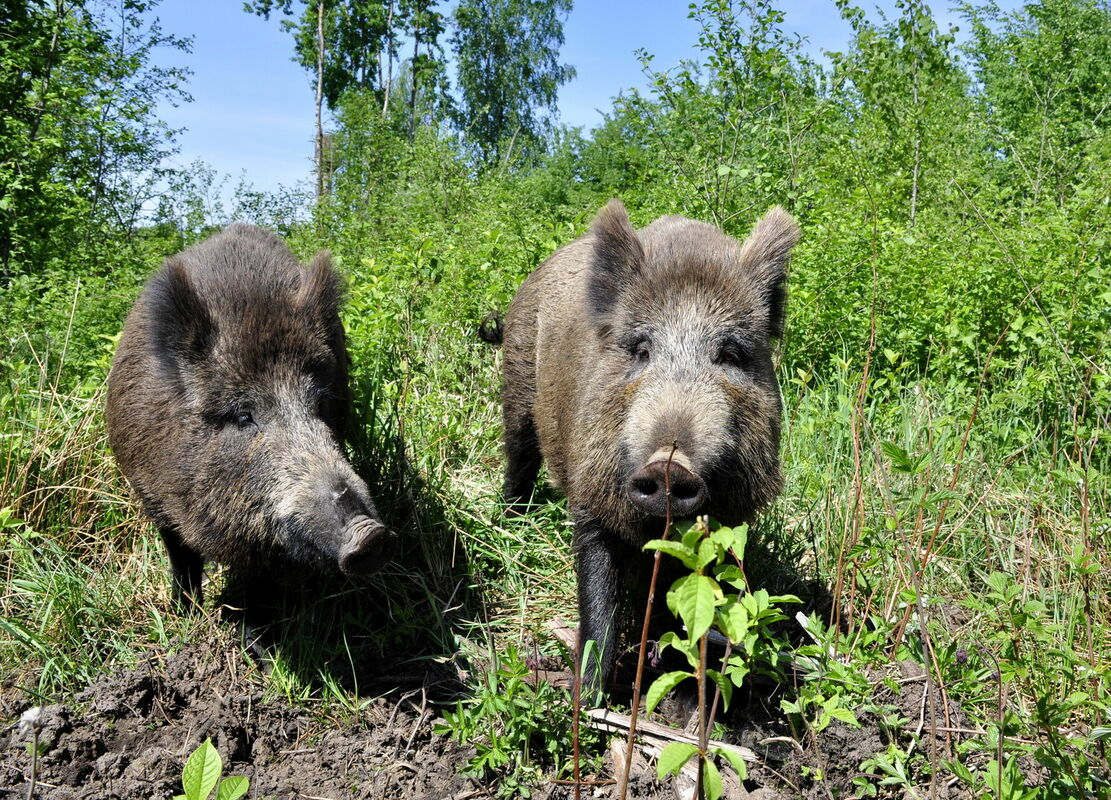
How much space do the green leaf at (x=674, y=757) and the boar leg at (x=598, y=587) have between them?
5.84ft

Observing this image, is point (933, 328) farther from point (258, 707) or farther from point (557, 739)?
point (258, 707)

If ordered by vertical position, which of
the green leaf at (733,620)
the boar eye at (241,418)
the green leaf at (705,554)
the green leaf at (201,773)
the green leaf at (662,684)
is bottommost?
the green leaf at (201,773)

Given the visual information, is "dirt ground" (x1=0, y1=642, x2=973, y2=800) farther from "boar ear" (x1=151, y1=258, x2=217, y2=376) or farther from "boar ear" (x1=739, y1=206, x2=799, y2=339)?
"boar ear" (x1=739, y1=206, x2=799, y2=339)

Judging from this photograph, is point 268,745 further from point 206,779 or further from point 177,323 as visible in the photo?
point 206,779

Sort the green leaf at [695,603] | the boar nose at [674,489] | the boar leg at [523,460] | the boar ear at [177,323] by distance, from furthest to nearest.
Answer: the boar leg at [523,460] < the boar ear at [177,323] < the boar nose at [674,489] < the green leaf at [695,603]

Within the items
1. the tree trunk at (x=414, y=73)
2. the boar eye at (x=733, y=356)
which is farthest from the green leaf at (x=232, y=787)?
the tree trunk at (x=414, y=73)

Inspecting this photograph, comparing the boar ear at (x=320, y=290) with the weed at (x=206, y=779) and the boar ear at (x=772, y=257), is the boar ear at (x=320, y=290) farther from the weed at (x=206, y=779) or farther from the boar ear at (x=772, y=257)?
the weed at (x=206, y=779)

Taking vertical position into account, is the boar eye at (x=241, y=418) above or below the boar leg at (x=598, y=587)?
above

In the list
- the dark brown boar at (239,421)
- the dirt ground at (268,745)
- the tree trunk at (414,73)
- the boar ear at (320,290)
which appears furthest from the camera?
the tree trunk at (414,73)

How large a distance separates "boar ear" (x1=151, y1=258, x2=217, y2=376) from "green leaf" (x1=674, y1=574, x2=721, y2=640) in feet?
8.76

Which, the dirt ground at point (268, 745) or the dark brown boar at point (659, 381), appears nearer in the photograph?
the dirt ground at point (268, 745)

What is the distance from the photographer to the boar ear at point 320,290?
3.74m

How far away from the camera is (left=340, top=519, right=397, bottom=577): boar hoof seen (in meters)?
2.84

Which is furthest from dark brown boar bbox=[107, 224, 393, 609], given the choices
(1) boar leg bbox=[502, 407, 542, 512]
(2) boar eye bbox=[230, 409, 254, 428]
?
(1) boar leg bbox=[502, 407, 542, 512]
